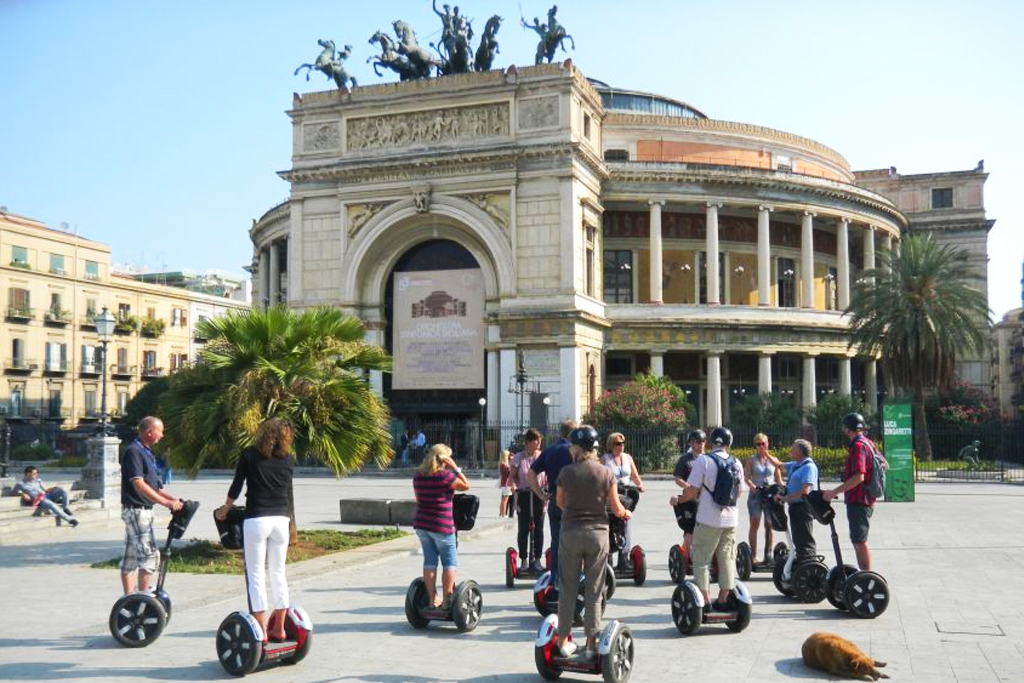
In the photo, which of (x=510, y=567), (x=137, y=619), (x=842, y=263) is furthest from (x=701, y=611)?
(x=842, y=263)

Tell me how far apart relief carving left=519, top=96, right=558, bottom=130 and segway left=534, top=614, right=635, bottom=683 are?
3545 cm

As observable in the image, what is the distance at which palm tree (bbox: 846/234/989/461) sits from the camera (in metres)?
38.4

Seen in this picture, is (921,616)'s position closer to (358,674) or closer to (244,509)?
(358,674)

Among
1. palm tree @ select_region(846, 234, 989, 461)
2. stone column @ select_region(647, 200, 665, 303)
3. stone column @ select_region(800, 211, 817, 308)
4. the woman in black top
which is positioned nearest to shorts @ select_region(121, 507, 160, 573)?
the woman in black top

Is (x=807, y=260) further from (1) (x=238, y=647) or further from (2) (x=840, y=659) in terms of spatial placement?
(1) (x=238, y=647)

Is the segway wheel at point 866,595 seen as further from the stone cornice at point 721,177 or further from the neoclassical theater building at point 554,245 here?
the stone cornice at point 721,177

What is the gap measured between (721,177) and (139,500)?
41.0 m

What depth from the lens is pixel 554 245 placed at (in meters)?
42.4

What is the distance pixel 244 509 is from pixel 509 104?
35.4 meters

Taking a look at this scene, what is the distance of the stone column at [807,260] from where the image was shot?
49812mm

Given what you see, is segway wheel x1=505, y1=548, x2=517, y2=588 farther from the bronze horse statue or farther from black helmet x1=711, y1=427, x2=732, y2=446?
the bronze horse statue

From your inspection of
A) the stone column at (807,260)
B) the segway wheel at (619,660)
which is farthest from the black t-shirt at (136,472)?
the stone column at (807,260)

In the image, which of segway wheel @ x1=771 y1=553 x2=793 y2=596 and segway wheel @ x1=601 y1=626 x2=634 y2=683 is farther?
segway wheel @ x1=771 y1=553 x2=793 y2=596

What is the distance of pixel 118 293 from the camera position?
70438 millimetres
